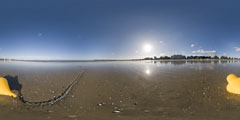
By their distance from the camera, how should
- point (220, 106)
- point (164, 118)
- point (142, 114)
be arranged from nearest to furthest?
point (164, 118), point (142, 114), point (220, 106)

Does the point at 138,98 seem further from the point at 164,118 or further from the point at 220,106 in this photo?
the point at 220,106

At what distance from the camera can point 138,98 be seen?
8648 mm

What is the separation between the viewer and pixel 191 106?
7.12 meters

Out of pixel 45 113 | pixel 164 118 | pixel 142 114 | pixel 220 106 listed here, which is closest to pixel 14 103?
pixel 45 113

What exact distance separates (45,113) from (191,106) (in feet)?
24.0

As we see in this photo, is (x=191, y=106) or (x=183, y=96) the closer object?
(x=191, y=106)

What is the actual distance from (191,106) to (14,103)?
965cm

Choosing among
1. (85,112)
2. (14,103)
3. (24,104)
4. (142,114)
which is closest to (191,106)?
(142,114)

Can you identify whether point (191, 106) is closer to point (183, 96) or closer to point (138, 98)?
point (183, 96)

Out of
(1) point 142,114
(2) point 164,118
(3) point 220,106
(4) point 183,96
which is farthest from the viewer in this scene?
(4) point 183,96

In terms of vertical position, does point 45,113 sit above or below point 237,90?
below

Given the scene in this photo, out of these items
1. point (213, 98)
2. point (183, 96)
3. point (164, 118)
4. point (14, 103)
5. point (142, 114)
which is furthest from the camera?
point (183, 96)

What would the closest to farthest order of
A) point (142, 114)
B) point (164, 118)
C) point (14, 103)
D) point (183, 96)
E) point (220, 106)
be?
point (164, 118), point (142, 114), point (220, 106), point (14, 103), point (183, 96)

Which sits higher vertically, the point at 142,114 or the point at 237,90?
the point at 237,90
